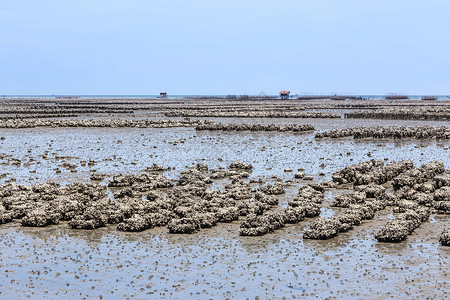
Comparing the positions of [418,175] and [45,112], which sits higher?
[45,112]

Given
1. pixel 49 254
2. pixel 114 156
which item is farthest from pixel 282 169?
pixel 49 254

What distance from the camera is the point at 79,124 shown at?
212 feet

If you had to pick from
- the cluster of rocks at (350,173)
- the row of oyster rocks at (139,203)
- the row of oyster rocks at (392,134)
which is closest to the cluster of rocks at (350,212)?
the cluster of rocks at (350,173)

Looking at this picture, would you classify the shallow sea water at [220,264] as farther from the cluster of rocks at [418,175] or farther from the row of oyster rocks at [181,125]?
the row of oyster rocks at [181,125]

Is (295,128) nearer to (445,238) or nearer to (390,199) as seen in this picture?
(390,199)

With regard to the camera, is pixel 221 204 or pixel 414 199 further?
pixel 414 199

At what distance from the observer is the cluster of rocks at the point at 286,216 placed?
52.7 feet

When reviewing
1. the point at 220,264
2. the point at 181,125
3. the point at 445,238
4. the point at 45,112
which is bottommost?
the point at 181,125

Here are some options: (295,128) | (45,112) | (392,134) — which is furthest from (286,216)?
(45,112)

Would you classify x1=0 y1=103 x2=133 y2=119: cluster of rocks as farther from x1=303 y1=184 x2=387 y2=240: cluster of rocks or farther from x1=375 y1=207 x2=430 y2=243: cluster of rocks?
x1=375 y1=207 x2=430 y2=243: cluster of rocks

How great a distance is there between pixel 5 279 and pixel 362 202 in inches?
531

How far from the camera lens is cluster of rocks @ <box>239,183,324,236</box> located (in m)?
16.1

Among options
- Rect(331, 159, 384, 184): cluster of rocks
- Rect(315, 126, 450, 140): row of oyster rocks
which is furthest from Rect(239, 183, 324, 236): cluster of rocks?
Rect(315, 126, 450, 140): row of oyster rocks

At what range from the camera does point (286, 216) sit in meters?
17.4
